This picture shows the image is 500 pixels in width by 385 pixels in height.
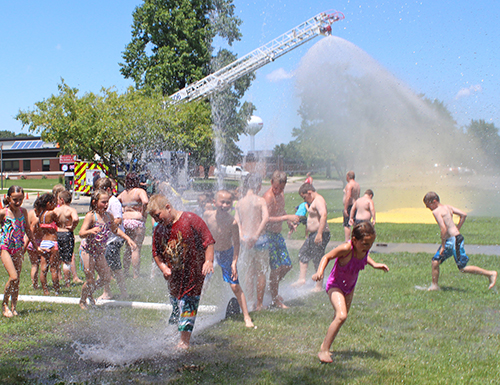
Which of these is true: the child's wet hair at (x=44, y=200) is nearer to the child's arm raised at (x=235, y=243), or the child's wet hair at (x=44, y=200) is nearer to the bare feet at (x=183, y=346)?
the child's arm raised at (x=235, y=243)

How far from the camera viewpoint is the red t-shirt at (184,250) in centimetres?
459

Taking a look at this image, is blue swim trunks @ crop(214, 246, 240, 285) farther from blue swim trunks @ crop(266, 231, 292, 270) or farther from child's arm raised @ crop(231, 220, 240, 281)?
blue swim trunks @ crop(266, 231, 292, 270)

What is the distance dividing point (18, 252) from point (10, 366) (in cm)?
204

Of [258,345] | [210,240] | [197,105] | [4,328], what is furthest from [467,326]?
[197,105]

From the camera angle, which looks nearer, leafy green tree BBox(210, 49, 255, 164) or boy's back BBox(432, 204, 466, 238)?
boy's back BBox(432, 204, 466, 238)

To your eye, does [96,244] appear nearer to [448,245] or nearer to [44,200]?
[44,200]

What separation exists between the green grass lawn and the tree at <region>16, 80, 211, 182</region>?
51.2 ft

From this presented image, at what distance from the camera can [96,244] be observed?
6266 millimetres

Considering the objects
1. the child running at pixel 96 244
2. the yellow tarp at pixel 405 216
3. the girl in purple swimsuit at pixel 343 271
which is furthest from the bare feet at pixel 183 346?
the yellow tarp at pixel 405 216

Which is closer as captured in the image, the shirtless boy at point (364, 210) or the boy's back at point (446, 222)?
the boy's back at point (446, 222)

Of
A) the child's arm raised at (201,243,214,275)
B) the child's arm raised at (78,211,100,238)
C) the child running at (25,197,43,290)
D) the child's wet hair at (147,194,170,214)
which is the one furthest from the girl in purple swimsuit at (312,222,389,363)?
the child running at (25,197,43,290)

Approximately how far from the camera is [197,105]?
27125 millimetres

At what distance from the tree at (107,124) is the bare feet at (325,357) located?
1866 centimetres

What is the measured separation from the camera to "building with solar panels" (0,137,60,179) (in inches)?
2591
